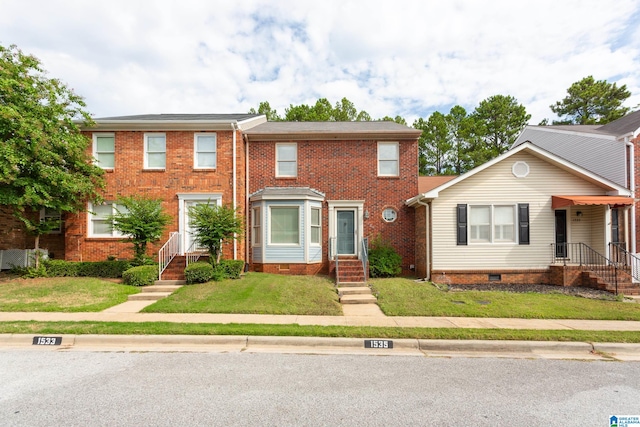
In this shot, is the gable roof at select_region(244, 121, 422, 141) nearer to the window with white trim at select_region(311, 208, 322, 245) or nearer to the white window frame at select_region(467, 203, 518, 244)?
the window with white trim at select_region(311, 208, 322, 245)

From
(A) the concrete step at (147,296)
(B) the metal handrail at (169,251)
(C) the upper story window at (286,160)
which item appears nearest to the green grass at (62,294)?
(A) the concrete step at (147,296)

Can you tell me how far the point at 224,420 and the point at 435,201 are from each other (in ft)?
34.8

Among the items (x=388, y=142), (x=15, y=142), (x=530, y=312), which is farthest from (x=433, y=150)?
(x=15, y=142)

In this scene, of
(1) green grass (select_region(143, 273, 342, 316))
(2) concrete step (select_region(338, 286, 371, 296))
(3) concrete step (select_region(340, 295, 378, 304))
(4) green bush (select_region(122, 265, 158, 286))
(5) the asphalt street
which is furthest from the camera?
(4) green bush (select_region(122, 265, 158, 286))

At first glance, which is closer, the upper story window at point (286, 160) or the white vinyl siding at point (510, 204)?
the white vinyl siding at point (510, 204)

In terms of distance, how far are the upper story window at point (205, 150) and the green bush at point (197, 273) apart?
462cm

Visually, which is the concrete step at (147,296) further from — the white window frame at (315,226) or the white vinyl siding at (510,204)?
the white vinyl siding at (510,204)

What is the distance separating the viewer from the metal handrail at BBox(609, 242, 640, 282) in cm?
1178

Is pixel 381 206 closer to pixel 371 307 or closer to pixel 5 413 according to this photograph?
pixel 371 307

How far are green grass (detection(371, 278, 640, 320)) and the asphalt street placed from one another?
2.64 meters

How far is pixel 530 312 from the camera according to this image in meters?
8.03

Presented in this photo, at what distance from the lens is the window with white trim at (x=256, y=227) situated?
13.6 metres

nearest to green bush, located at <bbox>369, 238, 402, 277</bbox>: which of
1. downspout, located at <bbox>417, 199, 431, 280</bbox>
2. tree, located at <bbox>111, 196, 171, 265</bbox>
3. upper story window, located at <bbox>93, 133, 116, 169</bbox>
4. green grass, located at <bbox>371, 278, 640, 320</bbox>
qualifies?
downspout, located at <bbox>417, 199, 431, 280</bbox>

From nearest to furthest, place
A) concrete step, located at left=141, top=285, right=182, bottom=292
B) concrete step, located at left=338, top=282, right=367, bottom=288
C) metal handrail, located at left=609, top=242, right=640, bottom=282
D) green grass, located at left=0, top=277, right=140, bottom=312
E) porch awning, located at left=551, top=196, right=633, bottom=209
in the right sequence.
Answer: green grass, located at left=0, top=277, right=140, bottom=312 → concrete step, located at left=141, top=285, right=182, bottom=292 → concrete step, located at left=338, top=282, right=367, bottom=288 → porch awning, located at left=551, top=196, right=633, bottom=209 → metal handrail, located at left=609, top=242, right=640, bottom=282
